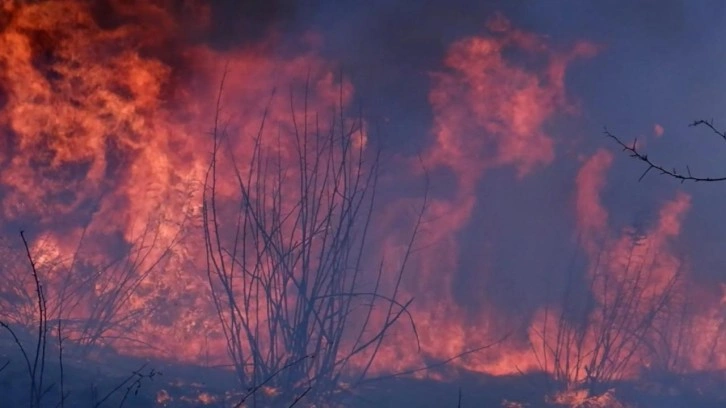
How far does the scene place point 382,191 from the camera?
771 centimetres

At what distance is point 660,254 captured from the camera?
8188 mm

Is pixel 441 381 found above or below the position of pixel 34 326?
below

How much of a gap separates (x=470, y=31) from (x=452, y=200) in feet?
6.72

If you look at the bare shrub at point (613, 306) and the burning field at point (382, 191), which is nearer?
the burning field at point (382, 191)

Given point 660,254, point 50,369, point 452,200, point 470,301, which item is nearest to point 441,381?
point 470,301

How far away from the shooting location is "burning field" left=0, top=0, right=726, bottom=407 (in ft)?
22.1

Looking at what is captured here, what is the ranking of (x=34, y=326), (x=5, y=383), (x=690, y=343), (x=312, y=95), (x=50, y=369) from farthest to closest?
(x=690, y=343) < (x=312, y=95) < (x=34, y=326) < (x=50, y=369) < (x=5, y=383)

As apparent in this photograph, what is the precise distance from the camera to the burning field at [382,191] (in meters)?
6.75

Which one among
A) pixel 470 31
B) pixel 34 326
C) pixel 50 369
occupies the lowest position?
pixel 50 369

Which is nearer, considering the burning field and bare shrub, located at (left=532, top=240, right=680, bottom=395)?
the burning field

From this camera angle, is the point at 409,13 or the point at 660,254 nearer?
the point at 409,13

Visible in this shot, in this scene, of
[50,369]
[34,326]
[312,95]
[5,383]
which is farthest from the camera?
[312,95]

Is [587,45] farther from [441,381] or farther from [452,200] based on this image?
[441,381]

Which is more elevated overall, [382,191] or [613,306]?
[382,191]
